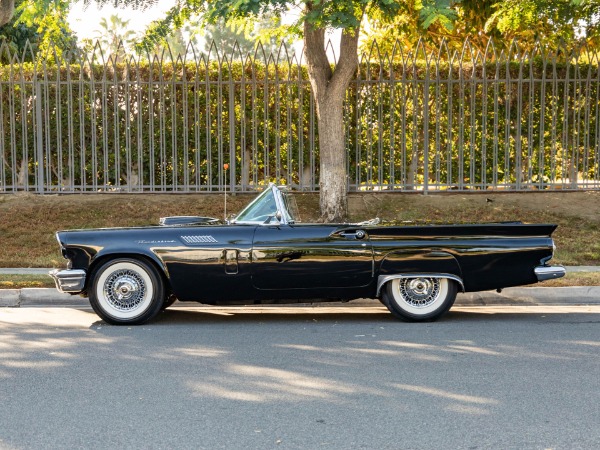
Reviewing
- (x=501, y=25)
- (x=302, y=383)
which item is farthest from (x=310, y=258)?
(x=501, y=25)

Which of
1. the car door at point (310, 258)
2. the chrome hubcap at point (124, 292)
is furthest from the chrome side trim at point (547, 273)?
the chrome hubcap at point (124, 292)

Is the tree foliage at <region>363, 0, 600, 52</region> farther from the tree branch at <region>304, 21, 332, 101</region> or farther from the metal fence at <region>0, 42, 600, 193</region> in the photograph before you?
the tree branch at <region>304, 21, 332, 101</region>

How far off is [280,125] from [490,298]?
7750 mm

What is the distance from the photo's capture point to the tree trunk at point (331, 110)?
1435 centimetres

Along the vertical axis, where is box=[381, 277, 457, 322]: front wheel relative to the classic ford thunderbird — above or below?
below

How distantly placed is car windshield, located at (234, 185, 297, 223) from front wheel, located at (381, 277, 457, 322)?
1.20 m

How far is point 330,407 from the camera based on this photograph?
17.2ft

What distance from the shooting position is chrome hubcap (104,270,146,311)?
8383 millimetres

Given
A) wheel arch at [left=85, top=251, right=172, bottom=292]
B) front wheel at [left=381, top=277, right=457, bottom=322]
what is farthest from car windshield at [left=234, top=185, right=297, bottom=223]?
front wheel at [left=381, top=277, right=457, bottom=322]

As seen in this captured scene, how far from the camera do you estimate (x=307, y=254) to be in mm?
8219

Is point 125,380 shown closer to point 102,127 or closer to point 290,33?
point 290,33

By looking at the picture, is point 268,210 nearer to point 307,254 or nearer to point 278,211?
point 278,211

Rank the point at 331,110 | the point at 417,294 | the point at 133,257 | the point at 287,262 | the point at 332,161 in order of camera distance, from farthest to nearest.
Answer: the point at 332,161, the point at 331,110, the point at 417,294, the point at 133,257, the point at 287,262

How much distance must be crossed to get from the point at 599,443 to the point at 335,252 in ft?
13.2
